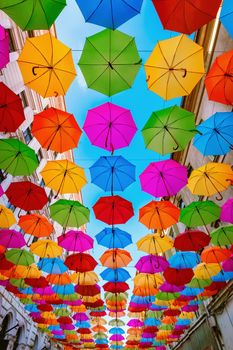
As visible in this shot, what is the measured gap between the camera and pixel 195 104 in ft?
47.9

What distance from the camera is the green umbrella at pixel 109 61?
546cm

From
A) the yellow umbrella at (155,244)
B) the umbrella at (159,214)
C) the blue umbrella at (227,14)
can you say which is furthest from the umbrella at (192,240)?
the blue umbrella at (227,14)

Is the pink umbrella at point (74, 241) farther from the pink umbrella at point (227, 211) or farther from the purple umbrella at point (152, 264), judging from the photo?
the pink umbrella at point (227, 211)

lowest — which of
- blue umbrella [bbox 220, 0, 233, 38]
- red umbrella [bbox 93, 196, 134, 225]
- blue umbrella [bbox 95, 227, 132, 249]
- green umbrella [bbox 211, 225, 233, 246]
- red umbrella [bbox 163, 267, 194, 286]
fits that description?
red umbrella [bbox 163, 267, 194, 286]

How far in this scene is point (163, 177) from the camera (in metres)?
7.84

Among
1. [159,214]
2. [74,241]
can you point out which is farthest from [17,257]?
[159,214]

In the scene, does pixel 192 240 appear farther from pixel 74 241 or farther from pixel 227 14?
pixel 227 14

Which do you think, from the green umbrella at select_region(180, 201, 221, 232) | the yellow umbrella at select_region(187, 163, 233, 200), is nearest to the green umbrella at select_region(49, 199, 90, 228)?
the green umbrella at select_region(180, 201, 221, 232)

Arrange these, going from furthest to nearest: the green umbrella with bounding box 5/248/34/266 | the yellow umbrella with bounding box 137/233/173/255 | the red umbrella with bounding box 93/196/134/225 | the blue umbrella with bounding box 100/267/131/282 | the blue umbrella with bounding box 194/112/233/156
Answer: the blue umbrella with bounding box 100/267/131/282 < the green umbrella with bounding box 5/248/34/266 < the yellow umbrella with bounding box 137/233/173/255 < the red umbrella with bounding box 93/196/134/225 < the blue umbrella with bounding box 194/112/233/156

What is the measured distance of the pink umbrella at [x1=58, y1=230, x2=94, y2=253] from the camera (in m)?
9.73

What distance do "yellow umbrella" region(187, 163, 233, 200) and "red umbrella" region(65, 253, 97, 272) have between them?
564 cm

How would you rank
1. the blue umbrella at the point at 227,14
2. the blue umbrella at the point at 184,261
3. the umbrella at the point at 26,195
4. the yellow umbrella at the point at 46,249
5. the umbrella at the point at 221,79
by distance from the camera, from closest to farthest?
the blue umbrella at the point at 227,14, the umbrella at the point at 221,79, the umbrella at the point at 26,195, the yellow umbrella at the point at 46,249, the blue umbrella at the point at 184,261

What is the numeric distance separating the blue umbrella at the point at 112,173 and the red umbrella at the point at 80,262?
4.12m

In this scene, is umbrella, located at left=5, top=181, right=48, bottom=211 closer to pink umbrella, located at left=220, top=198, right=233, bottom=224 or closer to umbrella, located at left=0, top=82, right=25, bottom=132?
umbrella, located at left=0, top=82, right=25, bottom=132
